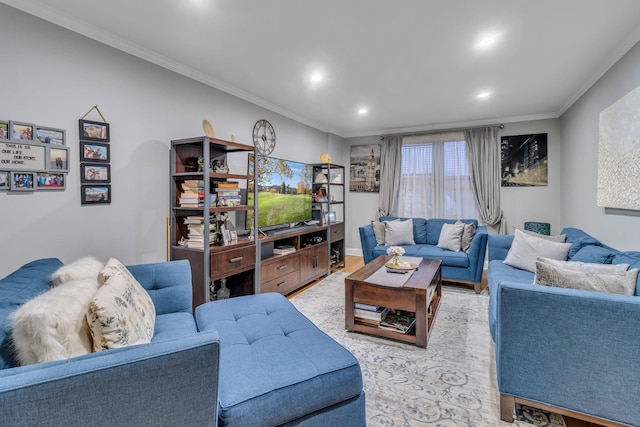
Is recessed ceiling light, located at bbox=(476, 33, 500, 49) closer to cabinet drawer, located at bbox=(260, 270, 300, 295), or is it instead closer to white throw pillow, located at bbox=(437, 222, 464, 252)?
white throw pillow, located at bbox=(437, 222, 464, 252)

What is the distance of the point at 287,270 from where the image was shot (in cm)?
364

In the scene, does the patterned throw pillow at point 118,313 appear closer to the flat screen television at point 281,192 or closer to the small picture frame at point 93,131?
the small picture frame at point 93,131

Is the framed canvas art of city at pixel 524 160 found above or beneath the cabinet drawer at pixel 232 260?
above

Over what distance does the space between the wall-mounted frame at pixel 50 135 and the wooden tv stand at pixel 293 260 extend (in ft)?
6.07

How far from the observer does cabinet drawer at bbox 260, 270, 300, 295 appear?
3.32m

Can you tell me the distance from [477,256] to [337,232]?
81.6 inches

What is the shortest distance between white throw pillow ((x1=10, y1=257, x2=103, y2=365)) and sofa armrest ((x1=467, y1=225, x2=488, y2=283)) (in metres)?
3.87

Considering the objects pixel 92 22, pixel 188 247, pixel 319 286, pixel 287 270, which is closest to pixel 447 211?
pixel 319 286

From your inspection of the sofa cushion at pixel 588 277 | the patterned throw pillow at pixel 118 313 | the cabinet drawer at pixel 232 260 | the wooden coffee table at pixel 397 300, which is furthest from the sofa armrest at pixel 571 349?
the cabinet drawer at pixel 232 260

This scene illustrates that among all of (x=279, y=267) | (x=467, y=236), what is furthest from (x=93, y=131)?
Result: (x=467, y=236)

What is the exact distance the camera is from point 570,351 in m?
1.45

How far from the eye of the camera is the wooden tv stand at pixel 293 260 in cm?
335

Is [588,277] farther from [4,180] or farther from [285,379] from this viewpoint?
[4,180]

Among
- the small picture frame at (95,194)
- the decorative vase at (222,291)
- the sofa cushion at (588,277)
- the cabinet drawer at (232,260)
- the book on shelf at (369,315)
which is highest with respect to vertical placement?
the small picture frame at (95,194)
